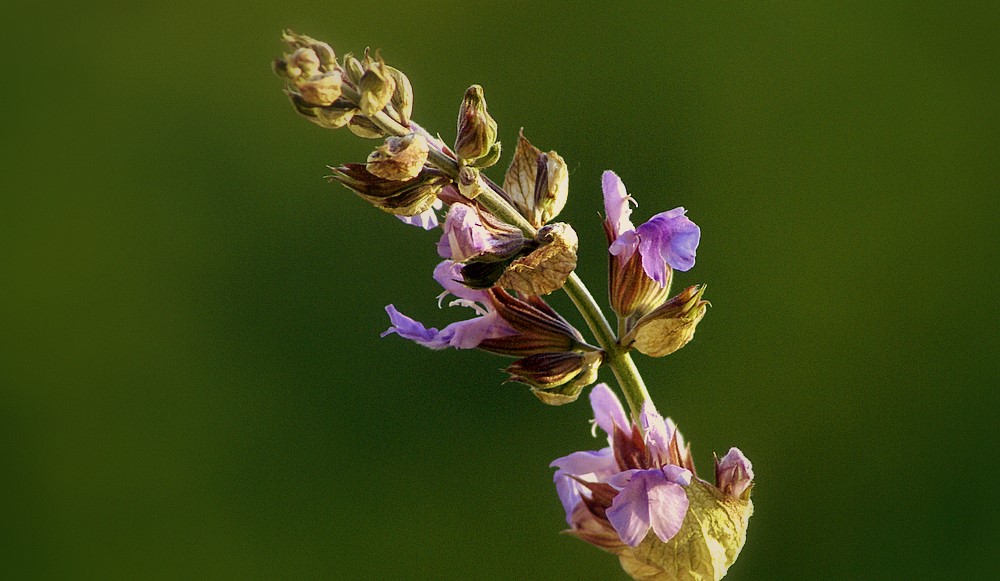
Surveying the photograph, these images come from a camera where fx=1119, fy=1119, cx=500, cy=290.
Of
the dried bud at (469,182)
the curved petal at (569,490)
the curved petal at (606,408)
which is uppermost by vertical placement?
the dried bud at (469,182)

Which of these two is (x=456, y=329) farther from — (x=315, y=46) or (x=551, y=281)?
(x=315, y=46)

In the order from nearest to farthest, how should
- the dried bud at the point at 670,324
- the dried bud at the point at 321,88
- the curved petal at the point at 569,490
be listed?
1. the dried bud at the point at 321,88
2. the dried bud at the point at 670,324
3. the curved petal at the point at 569,490

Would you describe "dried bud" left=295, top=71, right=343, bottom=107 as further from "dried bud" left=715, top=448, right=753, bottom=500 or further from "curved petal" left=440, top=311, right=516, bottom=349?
"dried bud" left=715, top=448, right=753, bottom=500

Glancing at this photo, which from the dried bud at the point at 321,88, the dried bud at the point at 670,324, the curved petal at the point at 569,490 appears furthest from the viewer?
the curved petal at the point at 569,490

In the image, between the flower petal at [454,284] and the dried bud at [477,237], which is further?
the flower petal at [454,284]

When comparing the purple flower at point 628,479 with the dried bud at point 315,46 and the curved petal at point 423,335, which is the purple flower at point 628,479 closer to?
the curved petal at point 423,335

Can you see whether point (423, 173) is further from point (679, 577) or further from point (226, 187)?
point (226, 187)

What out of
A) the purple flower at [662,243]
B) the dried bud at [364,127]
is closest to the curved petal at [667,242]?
the purple flower at [662,243]

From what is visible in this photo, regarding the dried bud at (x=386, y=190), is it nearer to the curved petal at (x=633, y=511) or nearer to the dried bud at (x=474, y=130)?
the dried bud at (x=474, y=130)

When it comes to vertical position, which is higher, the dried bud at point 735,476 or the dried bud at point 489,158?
the dried bud at point 489,158
